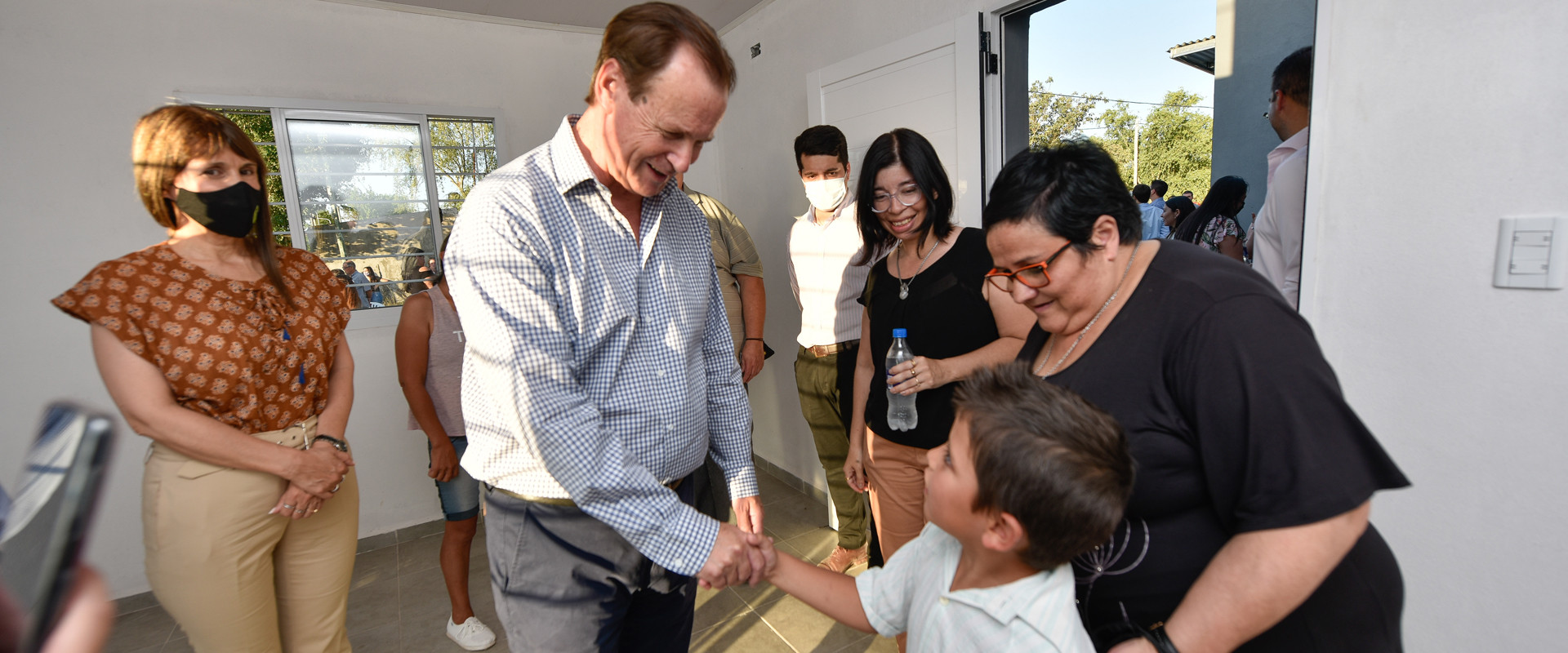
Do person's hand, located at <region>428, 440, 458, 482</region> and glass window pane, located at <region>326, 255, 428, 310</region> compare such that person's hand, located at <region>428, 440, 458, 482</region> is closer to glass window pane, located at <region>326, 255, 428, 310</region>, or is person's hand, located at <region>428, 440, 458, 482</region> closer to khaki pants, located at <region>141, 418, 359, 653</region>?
khaki pants, located at <region>141, 418, 359, 653</region>

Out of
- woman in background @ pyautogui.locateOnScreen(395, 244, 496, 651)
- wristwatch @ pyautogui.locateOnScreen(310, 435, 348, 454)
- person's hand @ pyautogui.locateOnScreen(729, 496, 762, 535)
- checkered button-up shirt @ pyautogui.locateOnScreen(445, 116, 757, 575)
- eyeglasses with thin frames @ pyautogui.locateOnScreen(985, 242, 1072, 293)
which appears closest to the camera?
checkered button-up shirt @ pyautogui.locateOnScreen(445, 116, 757, 575)

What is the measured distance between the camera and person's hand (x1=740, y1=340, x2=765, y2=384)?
3348mm

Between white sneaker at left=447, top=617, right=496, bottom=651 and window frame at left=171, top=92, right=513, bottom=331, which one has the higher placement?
window frame at left=171, top=92, right=513, bottom=331

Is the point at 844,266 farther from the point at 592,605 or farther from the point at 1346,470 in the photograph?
the point at 1346,470

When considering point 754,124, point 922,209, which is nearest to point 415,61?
point 754,124

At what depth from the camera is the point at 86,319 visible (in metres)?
1.54

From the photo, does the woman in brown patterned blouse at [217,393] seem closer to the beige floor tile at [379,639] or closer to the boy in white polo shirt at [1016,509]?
the beige floor tile at [379,639]

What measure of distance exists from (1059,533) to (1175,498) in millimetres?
241

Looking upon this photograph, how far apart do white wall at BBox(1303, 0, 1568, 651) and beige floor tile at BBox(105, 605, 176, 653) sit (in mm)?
4706

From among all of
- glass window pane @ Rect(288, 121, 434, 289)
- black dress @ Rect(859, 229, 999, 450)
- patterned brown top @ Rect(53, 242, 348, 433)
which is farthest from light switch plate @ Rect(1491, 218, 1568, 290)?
glass window pane @ Rect(288, 121, 434, 289)

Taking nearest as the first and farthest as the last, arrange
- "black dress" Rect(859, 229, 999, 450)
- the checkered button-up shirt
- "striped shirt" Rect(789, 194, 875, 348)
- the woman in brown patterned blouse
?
the checkered button-up shirt, the woman in brown patterned blouse, "black dress" Rect(859, 229, 999, 450), "striped shirt" Rect(789, 194, 875, 348)

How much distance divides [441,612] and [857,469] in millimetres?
2237

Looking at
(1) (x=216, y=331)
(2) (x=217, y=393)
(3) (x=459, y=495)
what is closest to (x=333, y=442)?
(2) (x=217, y=393)

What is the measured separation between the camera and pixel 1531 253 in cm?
135
